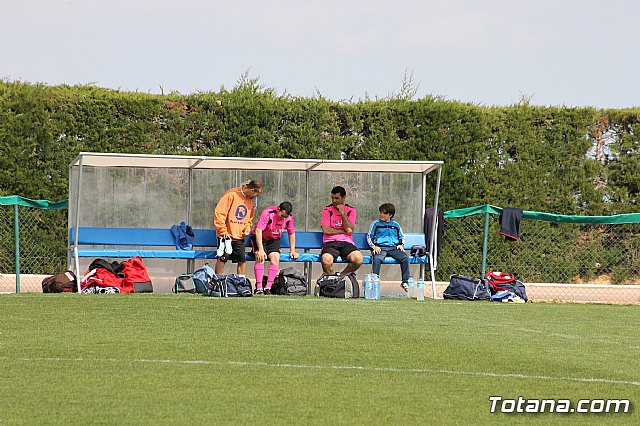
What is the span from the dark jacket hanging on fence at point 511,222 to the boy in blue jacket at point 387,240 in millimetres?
2131

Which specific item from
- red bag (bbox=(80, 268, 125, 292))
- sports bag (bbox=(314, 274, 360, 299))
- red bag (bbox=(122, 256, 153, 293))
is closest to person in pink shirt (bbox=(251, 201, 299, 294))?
sports bag (bbox=(314, 274, 360, 299))

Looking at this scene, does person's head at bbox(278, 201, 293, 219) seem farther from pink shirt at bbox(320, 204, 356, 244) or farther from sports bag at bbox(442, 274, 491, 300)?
sports bag at bbox(442, 274, 491, 300)

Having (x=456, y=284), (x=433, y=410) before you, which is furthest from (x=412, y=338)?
(x=456, y=284)

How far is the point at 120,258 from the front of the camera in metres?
17.8

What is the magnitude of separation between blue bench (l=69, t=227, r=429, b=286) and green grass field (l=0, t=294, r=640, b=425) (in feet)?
11.7

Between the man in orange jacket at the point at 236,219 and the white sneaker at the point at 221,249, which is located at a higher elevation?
the man in orange jacket at the point at 236,219

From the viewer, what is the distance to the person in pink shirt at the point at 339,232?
1717 centimetres

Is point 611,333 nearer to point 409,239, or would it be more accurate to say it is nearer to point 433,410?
point 433,410

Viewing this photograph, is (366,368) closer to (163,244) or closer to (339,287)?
(339,287)

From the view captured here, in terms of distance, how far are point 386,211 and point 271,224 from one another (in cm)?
187

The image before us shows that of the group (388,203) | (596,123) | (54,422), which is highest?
(596,123)

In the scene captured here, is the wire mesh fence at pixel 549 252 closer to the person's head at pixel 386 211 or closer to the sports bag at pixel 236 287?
the person's head at pixel 386 211

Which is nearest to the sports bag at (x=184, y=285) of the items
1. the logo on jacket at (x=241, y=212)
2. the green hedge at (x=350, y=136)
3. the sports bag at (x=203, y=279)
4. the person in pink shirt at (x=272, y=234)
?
the sports bag at (x=203, y=279)

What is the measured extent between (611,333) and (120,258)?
355 inches
